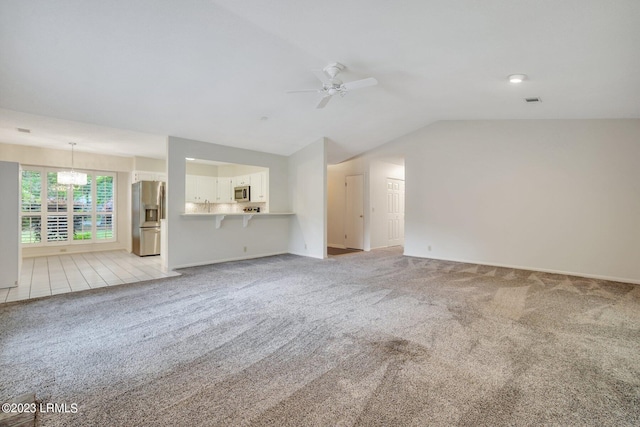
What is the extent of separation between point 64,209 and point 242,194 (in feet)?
14.5

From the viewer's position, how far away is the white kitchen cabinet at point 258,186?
23.5 feet

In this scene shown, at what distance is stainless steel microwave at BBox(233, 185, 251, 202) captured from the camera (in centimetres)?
759

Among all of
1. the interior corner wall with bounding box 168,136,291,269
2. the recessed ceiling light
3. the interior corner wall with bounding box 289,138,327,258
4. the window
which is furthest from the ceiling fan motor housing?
the window

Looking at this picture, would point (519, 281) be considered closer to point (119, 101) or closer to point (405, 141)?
point (405, 141)

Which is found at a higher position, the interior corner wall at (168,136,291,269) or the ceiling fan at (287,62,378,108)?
the ceiling fan at (287,62,378,108)

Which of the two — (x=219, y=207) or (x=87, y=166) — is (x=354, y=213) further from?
(x=87, y=166)

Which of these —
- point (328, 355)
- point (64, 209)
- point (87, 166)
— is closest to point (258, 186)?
point (87, 166)

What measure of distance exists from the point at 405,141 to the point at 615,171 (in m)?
3.86

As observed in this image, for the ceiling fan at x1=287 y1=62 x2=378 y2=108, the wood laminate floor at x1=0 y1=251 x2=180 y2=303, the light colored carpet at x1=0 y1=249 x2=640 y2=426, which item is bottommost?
the light colored carpet at x1=0 y1=249 x2=640 y2=426

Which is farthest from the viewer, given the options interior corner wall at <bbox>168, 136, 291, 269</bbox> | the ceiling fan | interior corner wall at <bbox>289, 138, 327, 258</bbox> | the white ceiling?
interior corner wall at <bbox>289, 138, 327, 258</bbox>

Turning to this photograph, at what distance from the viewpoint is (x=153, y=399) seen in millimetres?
1811

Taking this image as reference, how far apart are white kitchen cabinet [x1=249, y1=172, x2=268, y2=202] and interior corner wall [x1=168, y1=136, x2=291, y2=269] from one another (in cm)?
19

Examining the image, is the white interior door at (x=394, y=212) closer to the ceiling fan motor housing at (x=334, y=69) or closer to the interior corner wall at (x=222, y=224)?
the interior corner wall at (x=222, y=224)

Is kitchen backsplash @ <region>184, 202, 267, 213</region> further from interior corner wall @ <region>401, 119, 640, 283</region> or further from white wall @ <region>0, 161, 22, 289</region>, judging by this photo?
interior corner wall @ <region>401, 119, 640, 283</region>
